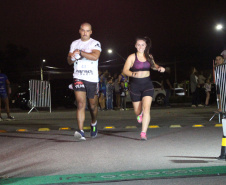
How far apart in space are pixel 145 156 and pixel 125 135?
9.29 feet

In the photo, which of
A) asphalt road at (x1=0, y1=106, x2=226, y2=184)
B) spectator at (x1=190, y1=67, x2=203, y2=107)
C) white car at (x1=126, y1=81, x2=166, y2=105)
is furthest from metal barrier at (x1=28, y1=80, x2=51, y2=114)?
asphalt road at (x1=0, y1=106, x2=226, y2=184)

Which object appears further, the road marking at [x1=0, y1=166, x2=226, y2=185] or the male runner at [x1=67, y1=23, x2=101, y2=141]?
the male runner at [x1=67, y1=23, x2=101, y2=141]

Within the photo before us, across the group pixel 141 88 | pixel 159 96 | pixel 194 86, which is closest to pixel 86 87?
pixel 141 88

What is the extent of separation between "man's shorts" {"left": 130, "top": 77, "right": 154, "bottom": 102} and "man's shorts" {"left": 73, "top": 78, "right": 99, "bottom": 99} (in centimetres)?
74

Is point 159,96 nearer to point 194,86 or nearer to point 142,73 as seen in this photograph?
point 194,86

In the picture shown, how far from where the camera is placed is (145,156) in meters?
6.25

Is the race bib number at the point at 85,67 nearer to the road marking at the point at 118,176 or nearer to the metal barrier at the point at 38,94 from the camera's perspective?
the road marking at the point at 118,176

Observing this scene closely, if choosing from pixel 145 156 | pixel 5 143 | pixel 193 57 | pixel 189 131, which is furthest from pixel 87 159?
pixel 193 57

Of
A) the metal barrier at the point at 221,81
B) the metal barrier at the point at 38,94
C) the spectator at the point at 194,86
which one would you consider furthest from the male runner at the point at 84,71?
the spectator at the point at 194,86

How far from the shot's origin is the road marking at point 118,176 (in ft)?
15.3

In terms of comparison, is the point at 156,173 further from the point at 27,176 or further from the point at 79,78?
the point at 79,78

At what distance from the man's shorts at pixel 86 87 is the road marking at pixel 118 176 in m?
3.51

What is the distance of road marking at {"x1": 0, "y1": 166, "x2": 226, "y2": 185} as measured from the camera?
4.65 metres

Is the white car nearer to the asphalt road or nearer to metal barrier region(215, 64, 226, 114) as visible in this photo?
metal barrier region(215, 64, 226, 114)
